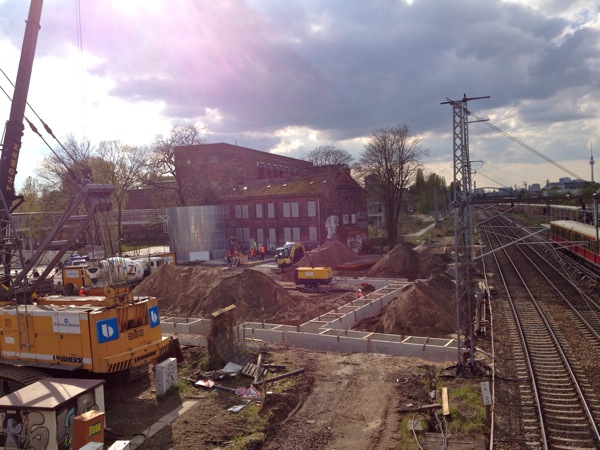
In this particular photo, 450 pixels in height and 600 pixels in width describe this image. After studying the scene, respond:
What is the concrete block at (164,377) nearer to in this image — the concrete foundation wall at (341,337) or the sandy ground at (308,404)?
the sandy ground at (308,404)

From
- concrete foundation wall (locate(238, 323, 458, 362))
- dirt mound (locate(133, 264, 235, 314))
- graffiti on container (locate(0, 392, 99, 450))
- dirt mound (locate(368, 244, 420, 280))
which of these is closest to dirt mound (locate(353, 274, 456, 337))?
concrete foundation wall (locate(238, 323, 458, 362))

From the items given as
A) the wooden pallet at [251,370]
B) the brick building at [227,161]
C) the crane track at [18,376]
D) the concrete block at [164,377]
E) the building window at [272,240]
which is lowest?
the wooden pallet at [251,370]

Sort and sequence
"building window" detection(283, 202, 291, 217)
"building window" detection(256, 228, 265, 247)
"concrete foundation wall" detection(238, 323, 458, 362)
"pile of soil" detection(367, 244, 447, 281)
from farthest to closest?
"building window" detection(256, 228, 265, 247), "building window" detection(283, 202, 291, 217), "pile of soil" detection(367, 244, 447, 281), "concrete foundation wall" detection(238, 323, 458, 362)

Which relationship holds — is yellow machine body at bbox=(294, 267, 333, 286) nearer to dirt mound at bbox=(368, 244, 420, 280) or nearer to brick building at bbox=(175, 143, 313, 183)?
dirt mound at bbox=(368, 244, 420, 280)

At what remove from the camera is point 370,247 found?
4991cm

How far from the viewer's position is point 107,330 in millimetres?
11148

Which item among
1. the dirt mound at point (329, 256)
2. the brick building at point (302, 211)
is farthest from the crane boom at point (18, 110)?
the brick building at point (302, 211)

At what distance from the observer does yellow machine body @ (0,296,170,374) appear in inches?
434

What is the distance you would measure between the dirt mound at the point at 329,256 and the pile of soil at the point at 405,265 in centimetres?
329

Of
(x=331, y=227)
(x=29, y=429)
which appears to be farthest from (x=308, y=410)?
(x=331, y=227)

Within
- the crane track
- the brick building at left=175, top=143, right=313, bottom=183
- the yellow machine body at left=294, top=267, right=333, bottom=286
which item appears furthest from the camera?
the brick building at left=175, top=143, right=313, bottom=183

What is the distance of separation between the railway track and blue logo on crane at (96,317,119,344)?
9.12 metres

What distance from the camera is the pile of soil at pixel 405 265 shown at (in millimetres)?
34250

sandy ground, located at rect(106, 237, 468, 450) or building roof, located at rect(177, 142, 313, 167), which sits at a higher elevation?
building roof, located at rect(177, 142, 313, 167)
